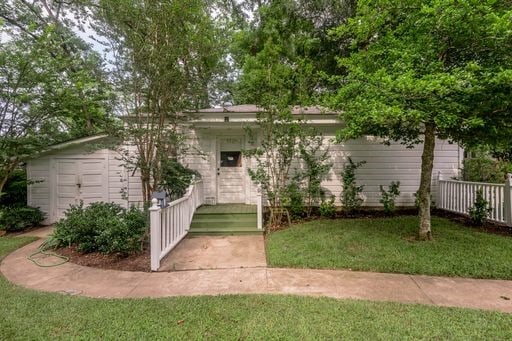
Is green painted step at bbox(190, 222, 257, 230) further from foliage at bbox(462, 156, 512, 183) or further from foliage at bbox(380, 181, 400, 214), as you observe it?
foliage at bbox(462, 156, 512, 183)

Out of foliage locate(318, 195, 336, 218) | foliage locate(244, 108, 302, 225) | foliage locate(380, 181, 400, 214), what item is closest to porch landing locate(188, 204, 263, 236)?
foliage locate(244, 108, 302, 225)

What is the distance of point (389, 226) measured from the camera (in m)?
5.90

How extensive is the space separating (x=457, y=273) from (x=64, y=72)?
10.5m

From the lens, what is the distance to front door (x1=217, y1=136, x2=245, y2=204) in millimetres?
7934

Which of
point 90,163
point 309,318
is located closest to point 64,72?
point 90,163

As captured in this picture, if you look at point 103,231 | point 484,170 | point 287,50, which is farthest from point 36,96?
point 484,170

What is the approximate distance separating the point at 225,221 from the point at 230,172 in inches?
72.4

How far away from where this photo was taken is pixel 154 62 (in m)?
4.98

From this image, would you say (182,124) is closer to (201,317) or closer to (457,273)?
(201,317)

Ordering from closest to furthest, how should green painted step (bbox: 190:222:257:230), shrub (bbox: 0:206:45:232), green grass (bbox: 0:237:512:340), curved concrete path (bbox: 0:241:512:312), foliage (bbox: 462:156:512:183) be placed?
green grass (bbox: 0:237:512:340) → curved concrete path (bbox: 0:241:512:312) → green painted step (bbox: 190:222:257:230) → shrub (bbox: 0:206:45:232) → foliage (bbox: 462:156:512:183)

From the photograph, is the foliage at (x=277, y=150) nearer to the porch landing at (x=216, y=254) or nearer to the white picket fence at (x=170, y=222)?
the porch landing at (x=216, y=254)

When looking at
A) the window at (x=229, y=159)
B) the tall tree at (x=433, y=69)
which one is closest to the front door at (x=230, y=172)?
the window at (x=229, y=159)

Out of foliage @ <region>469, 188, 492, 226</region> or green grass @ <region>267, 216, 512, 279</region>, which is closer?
green grass @ <region>267, 216, 512, 279</region>

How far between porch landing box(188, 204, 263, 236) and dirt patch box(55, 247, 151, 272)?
1658 mm
